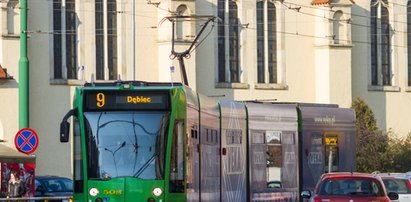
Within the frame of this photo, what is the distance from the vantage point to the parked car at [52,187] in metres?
45.5

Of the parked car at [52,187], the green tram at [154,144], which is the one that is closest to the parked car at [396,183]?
the green tram at [154,144]

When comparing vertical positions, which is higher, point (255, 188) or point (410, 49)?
point (410, 49)

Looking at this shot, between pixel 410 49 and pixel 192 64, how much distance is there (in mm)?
→ 15595

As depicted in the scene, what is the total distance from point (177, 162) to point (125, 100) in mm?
1550

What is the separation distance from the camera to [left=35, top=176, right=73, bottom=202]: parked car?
1793 inches

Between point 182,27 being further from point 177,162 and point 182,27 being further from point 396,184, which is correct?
point 177,162

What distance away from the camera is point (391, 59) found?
81312 mm

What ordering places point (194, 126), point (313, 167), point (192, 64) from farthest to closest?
point (192, 64) → point (313, 167) → point (194, 126)

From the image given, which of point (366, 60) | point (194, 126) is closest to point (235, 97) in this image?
point (366, 60)

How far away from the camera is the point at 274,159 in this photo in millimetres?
40438

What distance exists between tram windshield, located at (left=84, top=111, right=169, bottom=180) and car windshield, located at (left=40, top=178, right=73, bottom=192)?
19.3 meters

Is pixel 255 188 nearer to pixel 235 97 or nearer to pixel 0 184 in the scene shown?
pixel 0 184

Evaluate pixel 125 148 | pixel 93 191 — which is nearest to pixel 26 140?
pixel 93 191

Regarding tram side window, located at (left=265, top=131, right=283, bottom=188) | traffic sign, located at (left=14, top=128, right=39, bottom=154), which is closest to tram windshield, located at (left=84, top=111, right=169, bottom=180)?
traffic sign, located at (left=14, top=128, right=39, bottom=154)
